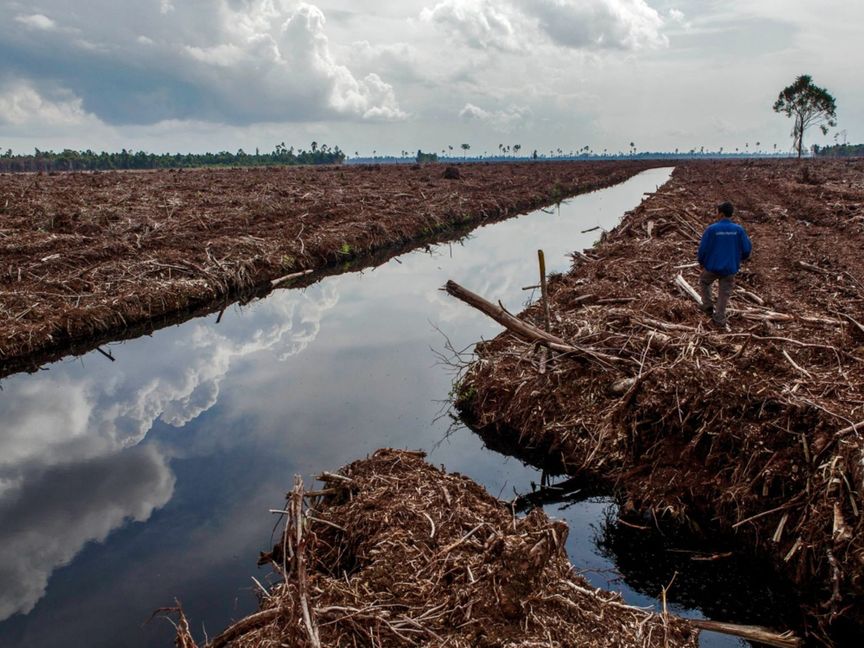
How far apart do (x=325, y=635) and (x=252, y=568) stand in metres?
2.69

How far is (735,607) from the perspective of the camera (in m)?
5.91

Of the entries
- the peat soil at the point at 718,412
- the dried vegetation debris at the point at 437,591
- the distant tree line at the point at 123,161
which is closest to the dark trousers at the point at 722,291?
the peat soil at the point at 718,412

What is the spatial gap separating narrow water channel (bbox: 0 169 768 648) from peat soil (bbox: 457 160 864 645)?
28.0 inches

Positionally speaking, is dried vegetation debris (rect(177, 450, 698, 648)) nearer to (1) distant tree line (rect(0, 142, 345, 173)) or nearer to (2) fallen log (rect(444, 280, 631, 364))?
(2) fallen log (rect(444, 280, 631, 364))

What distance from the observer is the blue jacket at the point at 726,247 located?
10117 millimetres

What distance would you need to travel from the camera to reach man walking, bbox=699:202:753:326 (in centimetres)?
1012

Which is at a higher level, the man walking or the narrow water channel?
the man walking

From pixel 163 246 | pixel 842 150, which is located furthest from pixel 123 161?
pixel 842 150

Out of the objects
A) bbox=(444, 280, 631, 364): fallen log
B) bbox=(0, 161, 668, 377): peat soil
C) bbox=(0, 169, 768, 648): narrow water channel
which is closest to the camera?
bbox=(0, 169, 768, 648): narrow water channel

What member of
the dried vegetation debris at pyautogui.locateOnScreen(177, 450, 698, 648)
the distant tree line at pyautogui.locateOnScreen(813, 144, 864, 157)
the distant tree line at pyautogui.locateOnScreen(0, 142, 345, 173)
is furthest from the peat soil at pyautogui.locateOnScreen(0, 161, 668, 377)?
the distant tree line at pyautogui.locateOnScreen(813, 144, 864, 157)

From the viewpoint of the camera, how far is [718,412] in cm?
725

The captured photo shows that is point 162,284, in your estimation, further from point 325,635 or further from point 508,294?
point 325,635

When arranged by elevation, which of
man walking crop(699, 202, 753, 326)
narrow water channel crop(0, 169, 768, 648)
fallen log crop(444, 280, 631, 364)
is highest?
man walking crop(699, 202, 753, 326)

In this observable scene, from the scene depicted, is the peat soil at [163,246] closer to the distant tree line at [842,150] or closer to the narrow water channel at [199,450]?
the narrow water channel at [199,450]
